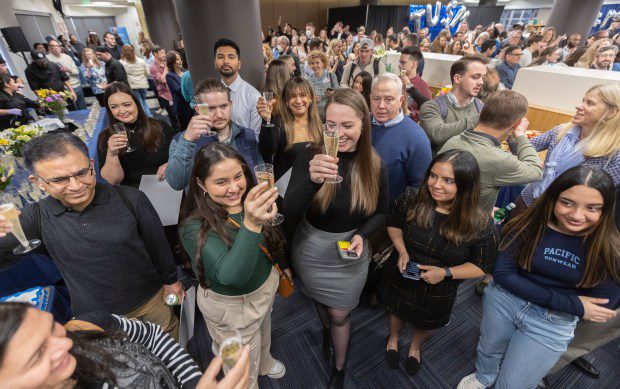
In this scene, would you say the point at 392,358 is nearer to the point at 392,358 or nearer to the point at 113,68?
the point at 392,358

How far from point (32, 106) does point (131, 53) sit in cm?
251

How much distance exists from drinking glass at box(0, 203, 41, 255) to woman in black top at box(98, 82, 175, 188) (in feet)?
2.88

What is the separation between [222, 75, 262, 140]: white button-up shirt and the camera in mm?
3182

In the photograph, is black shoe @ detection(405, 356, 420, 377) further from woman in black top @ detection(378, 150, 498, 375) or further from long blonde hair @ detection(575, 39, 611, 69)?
long blonde hair @ detection(575, 39, 611, 69)

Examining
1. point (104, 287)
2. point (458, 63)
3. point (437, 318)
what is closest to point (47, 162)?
point (104, 287)

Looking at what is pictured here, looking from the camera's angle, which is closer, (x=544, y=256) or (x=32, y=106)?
(x=544, y=256)

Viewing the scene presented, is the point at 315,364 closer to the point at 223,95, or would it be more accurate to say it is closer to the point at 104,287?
the point at 104,287

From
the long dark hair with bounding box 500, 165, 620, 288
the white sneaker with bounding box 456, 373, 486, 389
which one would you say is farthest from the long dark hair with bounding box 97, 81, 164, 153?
the white sneaker with bounding box 456, 373, 486, 389

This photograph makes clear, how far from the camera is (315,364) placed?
7.38 feet

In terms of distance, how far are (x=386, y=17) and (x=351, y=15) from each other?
2489 mm

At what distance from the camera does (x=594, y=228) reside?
1451 mm

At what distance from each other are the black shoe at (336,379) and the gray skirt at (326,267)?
0.54m

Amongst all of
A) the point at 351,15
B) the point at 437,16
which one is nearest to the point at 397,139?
the point at 351,15

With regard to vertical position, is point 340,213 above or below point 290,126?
below
